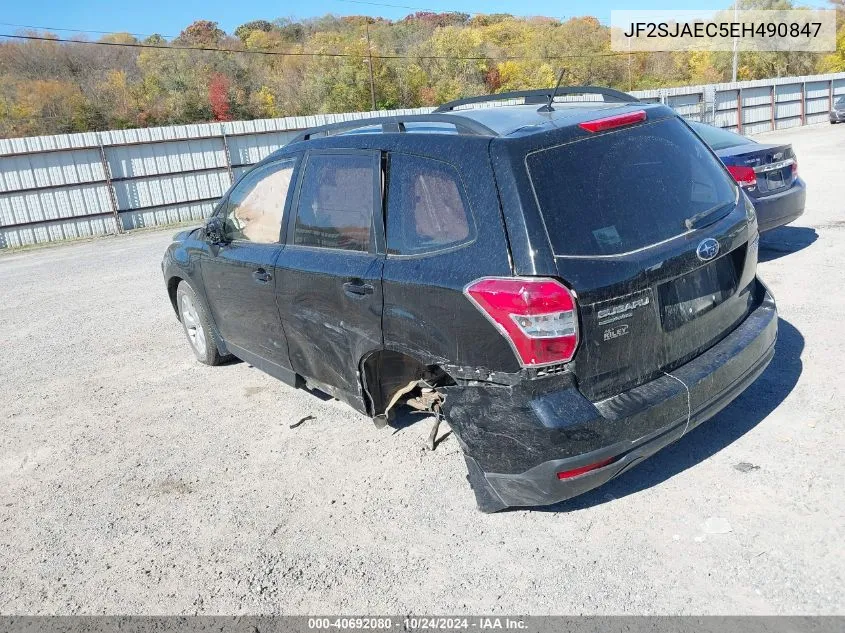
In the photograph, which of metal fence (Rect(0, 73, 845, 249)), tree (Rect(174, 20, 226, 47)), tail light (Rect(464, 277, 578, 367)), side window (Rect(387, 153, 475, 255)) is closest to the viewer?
tail light (Rect(464, 277, 578, 367))

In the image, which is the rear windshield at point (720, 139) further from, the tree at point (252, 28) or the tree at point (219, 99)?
the tree at point (252, 28)

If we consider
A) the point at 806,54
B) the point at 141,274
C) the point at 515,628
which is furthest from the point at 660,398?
the point at 806,54

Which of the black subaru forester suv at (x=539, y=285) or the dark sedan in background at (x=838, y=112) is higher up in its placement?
the black subaru forester suv at (x=539, y=285)

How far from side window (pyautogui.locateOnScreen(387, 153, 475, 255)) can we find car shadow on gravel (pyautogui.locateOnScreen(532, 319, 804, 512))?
4.61ft

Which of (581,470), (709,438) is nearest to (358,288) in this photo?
(581,470)

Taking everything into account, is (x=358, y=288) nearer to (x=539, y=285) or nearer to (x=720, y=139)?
(x=539, y=285)

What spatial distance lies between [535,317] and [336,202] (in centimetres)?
158

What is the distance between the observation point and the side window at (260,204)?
4457 millimetres

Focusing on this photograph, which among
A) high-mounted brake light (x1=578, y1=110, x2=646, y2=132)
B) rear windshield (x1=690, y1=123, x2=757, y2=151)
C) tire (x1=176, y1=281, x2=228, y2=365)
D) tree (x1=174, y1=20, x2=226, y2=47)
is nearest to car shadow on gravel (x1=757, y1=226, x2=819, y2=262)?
rear windshield (x1=690, y1=123, x2=757, y2=151)

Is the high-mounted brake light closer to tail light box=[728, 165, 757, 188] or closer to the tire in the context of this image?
the tire

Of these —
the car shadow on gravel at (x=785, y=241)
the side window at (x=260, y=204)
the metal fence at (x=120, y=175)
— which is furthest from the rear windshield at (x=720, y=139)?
the metal fence at (x=120, y=175)

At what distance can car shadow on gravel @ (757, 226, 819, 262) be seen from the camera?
770 centimetres

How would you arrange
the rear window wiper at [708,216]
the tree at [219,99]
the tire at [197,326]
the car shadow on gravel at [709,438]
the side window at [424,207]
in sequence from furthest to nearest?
the tree at [219,99]
the tire at [197,326]
the car shadow on gravel at [709,438]
the rear window wiper at [708,216]
the side window at [424,207]

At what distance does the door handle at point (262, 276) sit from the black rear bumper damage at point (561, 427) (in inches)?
68.5
